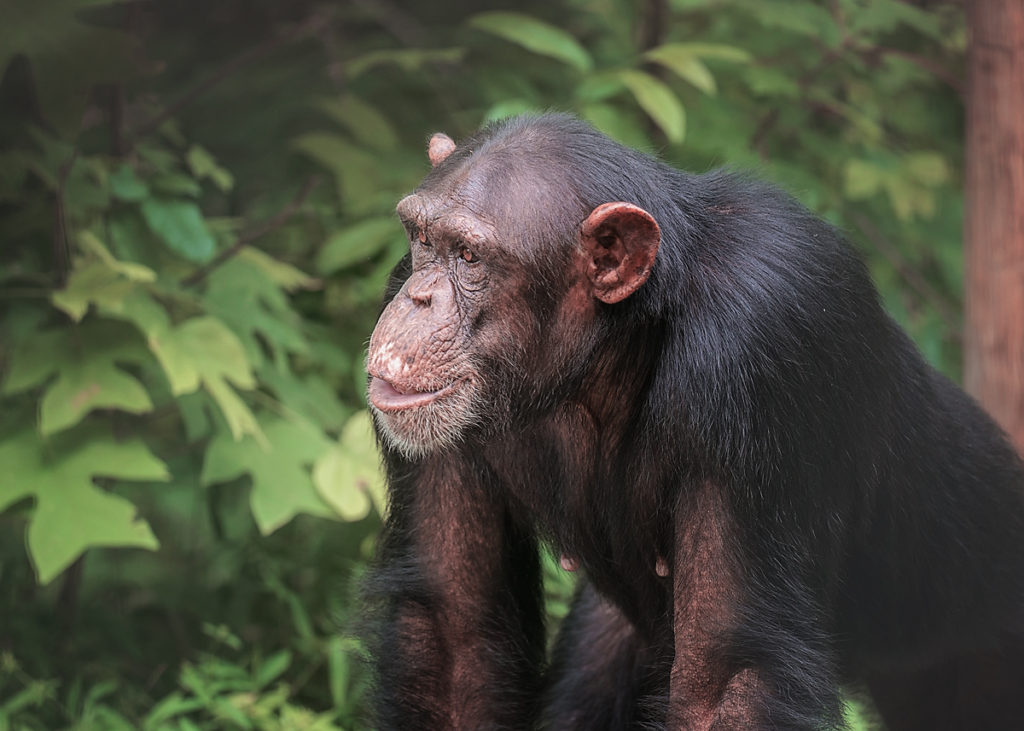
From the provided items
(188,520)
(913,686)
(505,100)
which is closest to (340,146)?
(505,100)

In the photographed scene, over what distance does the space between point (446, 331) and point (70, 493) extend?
1.90 metres

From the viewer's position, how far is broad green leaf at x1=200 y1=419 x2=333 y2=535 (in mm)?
4621

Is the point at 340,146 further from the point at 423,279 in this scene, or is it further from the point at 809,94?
the point at 423,279

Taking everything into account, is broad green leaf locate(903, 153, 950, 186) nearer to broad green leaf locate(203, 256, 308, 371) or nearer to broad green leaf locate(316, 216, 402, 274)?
broad green leaf locate(316, 216, 402, 274)

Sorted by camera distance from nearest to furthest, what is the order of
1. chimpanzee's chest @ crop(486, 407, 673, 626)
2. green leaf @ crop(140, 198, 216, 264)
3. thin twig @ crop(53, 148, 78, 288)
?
chimpanzee's chest @ crop(486, 407, 673, 626)
thin twig @ crop(53, 148, 78, 288)
green leaf @ crop(140, 198, 216, 264)

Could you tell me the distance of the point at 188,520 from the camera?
5504mm

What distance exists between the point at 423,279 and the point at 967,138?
3787 millimetres

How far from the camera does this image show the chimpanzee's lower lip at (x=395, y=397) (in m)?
2.95

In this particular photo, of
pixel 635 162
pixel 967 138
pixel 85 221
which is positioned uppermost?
pixel 967 138

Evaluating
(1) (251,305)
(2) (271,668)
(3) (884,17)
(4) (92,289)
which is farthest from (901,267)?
(4) (92,289)

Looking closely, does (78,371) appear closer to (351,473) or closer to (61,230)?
(61,230)

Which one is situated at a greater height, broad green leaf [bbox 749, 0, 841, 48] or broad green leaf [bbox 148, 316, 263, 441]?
broad green leaf [bbox 749, 0, 841, 48]

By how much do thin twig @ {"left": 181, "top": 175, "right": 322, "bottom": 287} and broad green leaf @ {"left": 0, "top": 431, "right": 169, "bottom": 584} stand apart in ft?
2.88

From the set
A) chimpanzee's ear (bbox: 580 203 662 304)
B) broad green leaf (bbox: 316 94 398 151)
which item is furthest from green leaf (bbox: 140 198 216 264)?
chimpanzee's ear (bbox: 580 203 662 304)
